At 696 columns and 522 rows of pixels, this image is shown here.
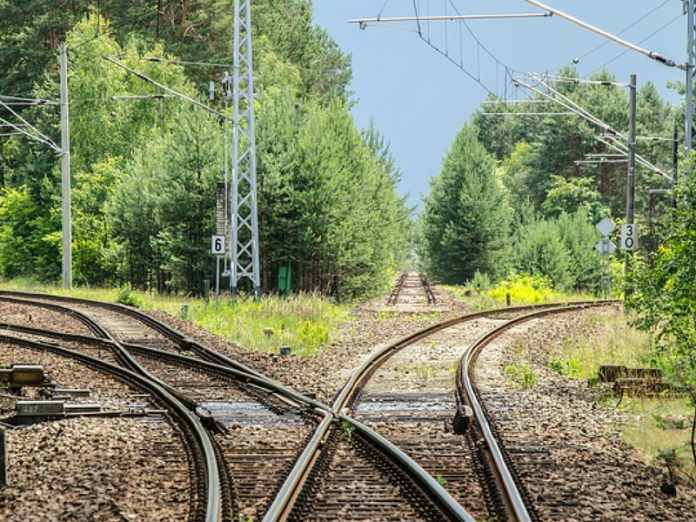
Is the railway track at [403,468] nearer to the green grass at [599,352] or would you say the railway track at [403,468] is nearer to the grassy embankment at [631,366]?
the grassy embankment at [631,366]

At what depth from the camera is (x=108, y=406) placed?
44.5ft

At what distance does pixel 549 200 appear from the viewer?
88.9 metres

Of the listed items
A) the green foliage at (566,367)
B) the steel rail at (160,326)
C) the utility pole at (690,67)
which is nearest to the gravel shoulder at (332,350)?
the steel rail at (160,326)

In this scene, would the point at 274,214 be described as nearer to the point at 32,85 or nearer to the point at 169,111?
the point at 169,111

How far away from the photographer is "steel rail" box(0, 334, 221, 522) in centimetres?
820

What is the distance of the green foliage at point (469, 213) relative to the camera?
6138cm

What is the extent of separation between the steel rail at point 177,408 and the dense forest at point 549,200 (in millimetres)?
18899

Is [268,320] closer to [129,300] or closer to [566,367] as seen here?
[129,300]

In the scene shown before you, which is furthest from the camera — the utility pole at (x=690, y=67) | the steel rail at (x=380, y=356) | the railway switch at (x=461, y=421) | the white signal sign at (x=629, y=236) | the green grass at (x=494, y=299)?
the green grass at (x=494, y=299)

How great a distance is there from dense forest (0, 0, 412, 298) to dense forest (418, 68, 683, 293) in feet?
12.9

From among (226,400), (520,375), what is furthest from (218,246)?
(226,400)

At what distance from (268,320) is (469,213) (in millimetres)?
36301

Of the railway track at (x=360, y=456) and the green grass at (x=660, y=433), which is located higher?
the railway track at (x=360, y=456)

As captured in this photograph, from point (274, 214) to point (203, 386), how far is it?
841 inches
